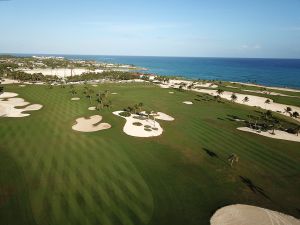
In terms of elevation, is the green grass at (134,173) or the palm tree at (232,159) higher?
the palm tree at (232,159)

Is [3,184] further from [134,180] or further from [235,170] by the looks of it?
[235,170]

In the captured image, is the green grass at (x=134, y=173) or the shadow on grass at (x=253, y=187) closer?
the green grass at (x=134, y=173)

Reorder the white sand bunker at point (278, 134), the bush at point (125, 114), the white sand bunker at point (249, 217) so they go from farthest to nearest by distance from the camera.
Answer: the bush at point (125, 114)
the white sand bunker at point (278, 134)
the white sand bunker at point (249, 217)

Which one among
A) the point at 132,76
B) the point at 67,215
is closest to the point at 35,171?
the point at 67,215

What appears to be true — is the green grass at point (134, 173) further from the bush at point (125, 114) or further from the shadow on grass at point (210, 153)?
the bush at point (125, 114)

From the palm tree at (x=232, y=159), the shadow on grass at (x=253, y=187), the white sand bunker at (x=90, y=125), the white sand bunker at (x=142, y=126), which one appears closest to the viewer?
the shadow on grass at (x=253, y=187)

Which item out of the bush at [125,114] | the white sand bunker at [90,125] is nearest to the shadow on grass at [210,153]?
the white sand bunker at [90,125]
